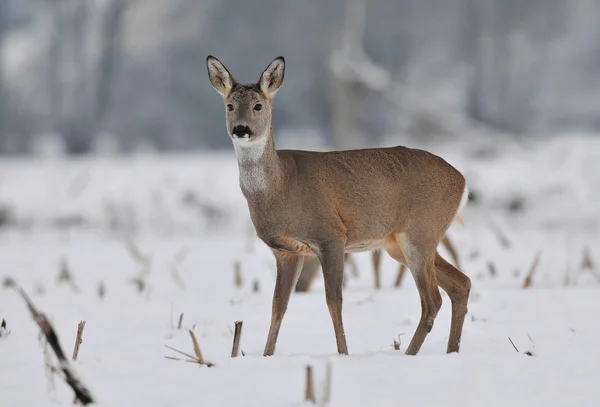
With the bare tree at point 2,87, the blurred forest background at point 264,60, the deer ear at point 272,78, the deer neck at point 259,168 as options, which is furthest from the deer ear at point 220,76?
the bare tree at point 2,87

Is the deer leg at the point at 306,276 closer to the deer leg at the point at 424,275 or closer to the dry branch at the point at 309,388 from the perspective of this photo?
the deer leg at the point at 424,275

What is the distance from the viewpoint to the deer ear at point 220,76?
642 centimetres

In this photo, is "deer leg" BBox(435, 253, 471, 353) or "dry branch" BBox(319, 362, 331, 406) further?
"deer leg" BBox(435, 253, 471, 353)

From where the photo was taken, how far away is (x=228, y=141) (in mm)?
31125

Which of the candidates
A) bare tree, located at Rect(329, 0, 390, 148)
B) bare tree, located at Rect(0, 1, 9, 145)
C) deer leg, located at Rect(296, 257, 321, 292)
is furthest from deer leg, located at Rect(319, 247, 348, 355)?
bare tree, located at Rect(0, 1, 9, 145)

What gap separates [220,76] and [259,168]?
673 millimetres

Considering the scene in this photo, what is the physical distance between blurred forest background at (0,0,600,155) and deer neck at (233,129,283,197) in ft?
69.4

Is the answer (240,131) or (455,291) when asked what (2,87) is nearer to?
(240,131)

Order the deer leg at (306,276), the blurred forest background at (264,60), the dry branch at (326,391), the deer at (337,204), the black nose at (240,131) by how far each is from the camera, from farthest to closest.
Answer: the blurred forest background at (264,60) < the deer leg at (306,276) < the deer at (337,204) < the black nose at (240,131) < the dry branch at (326,391)

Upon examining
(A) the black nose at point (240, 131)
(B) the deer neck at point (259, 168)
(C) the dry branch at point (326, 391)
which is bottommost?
(C) the dry branch at point (326, 391)

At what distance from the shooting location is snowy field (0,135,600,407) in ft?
15.5

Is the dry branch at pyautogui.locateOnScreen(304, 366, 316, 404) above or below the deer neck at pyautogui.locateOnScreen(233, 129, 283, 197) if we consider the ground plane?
below

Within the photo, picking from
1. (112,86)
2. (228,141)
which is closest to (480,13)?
(228,141)

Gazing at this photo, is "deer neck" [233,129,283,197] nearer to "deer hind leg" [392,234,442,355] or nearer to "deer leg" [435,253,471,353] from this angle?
"deer hind leg" [392,234,442,355]
